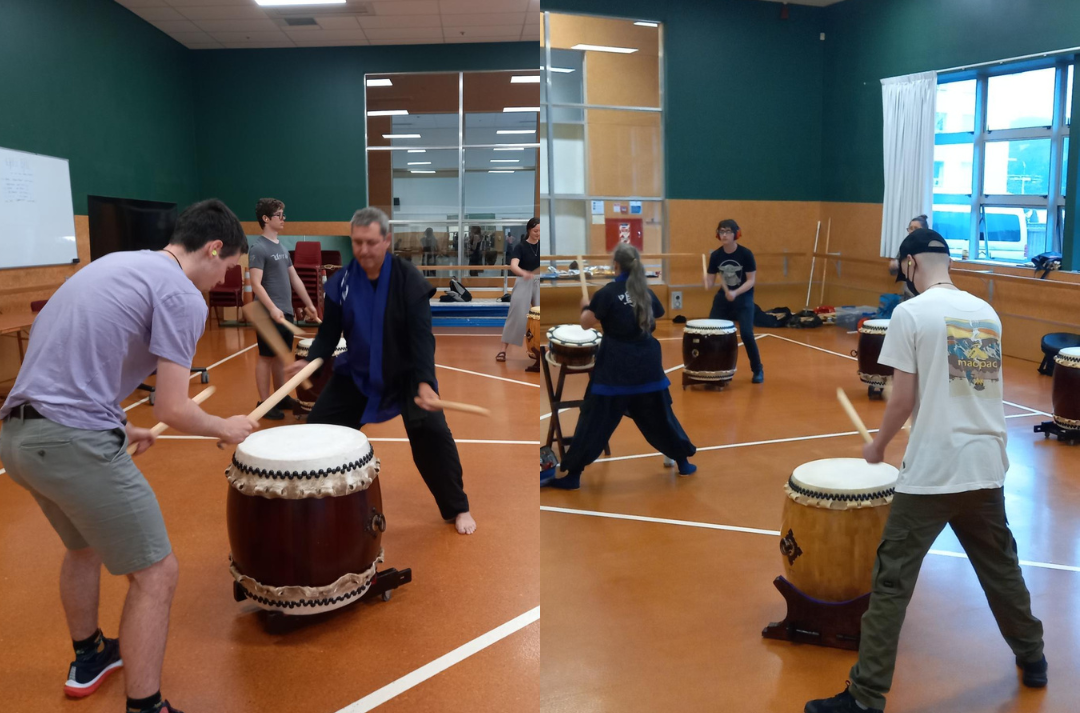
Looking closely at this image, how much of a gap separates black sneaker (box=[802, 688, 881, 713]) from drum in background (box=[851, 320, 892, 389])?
15.3ft

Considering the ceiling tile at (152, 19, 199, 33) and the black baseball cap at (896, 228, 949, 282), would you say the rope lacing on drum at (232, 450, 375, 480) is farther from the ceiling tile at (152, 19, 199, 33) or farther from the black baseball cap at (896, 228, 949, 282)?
the ceiling tile at (152, 19, 199, 33)

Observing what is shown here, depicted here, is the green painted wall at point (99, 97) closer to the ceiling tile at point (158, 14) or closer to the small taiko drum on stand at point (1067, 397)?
the ceiling tile at point (158, 14)

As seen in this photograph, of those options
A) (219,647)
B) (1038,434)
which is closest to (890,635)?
(219,647)

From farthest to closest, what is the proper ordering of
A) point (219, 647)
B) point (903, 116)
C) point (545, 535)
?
point (903, 116)
point (545, 535)
point (219, 647)

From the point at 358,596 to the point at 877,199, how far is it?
1004cm

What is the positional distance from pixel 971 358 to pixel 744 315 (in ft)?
16.5

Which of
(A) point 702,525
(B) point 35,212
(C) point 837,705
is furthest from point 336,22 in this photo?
(C) point 837,705

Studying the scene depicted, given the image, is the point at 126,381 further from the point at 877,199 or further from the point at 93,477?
the point at 877,199

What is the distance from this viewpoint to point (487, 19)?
37.4 feet

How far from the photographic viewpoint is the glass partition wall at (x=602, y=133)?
11.1 meters

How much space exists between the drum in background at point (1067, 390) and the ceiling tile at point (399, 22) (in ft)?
29.2

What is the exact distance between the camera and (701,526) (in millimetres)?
4039

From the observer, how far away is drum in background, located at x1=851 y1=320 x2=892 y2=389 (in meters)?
6.64

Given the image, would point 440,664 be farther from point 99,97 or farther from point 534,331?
point 99,97
